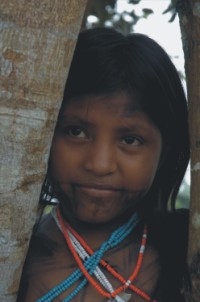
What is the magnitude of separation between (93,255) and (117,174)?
23 cm

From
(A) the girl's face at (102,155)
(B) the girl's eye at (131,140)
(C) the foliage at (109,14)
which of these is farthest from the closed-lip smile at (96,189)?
(C) the foliage at (109,14)

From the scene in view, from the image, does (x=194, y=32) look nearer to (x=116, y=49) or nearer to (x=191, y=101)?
(x=191, y=101)

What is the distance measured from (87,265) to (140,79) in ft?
1.59

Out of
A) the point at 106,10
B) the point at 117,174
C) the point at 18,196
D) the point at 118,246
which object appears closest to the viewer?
the point at 18,196

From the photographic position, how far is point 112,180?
1.20 meters

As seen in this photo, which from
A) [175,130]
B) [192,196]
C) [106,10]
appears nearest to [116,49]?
[175,130]

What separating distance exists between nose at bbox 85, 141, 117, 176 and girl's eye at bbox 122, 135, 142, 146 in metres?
0.05

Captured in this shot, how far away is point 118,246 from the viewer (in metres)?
1.32

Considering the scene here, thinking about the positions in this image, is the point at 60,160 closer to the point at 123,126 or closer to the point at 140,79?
the point at 123,126

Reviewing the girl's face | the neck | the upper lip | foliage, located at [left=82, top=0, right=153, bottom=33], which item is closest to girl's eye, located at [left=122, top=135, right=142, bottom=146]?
the girl's face

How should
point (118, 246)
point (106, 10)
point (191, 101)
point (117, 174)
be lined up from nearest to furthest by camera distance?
point (191, 101)
point (117, 174)
point (118, 246)
point (106, 10)

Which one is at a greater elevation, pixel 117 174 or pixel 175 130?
pixel 175 130

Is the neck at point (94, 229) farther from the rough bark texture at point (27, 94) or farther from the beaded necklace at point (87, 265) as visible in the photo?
the rough bark texture at point (27, 94)

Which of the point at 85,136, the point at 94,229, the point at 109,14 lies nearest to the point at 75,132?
the point at 85,136
